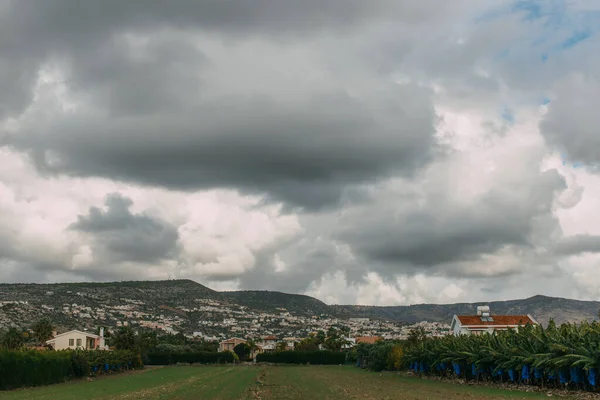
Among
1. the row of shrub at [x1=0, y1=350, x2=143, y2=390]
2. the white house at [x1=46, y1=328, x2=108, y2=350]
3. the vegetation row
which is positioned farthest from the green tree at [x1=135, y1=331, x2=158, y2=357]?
the vegetation row

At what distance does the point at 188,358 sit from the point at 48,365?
6906 centimetres

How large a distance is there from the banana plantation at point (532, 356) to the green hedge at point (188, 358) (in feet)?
266

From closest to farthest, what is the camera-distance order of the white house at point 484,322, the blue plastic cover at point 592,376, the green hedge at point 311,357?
the blue plastic cover at point 592,376
the white house at point 484,322
the green hedge at point 311,357

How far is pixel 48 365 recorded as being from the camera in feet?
187

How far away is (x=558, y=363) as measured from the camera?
31.8 metres

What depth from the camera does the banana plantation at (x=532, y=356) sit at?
103ft

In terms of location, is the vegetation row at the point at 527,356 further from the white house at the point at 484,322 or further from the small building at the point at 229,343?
the small building at the point at 229,343

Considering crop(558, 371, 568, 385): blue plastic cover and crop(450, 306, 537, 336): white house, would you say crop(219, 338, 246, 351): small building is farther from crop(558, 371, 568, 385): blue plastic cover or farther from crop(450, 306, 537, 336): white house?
crop(558, 371, 568, 385): blue plastic cover

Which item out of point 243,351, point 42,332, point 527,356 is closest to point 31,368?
point 527,356

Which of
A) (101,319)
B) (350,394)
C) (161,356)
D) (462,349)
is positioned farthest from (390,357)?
(101,319)

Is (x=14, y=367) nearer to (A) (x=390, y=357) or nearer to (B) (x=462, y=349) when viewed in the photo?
(B) (x=462, y=349)

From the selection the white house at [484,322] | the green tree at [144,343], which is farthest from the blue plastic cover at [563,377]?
the green tree at [144,343]

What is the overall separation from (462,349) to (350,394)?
15825 mm

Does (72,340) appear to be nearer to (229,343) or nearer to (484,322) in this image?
(229,343)
